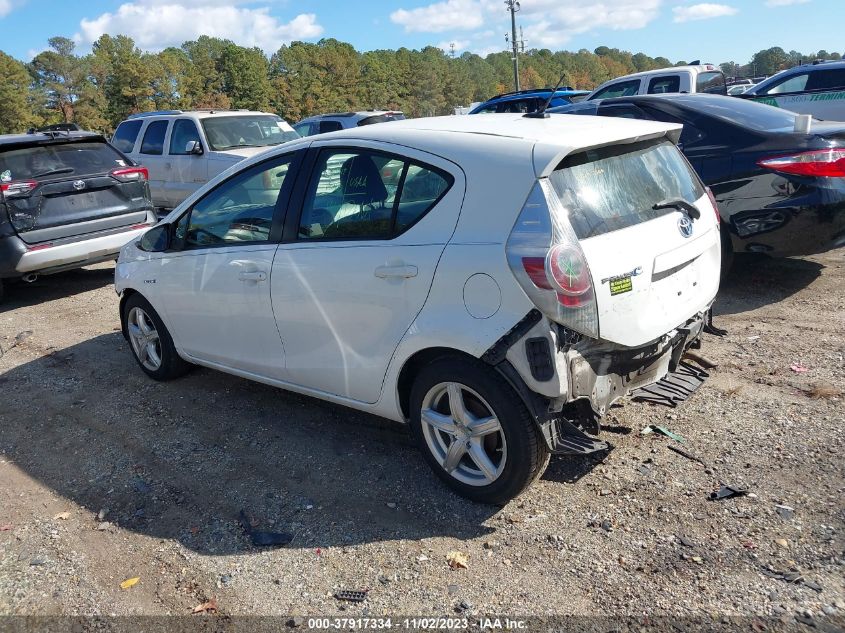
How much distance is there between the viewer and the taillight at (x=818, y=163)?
5.70 meters

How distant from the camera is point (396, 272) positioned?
11.5 feet

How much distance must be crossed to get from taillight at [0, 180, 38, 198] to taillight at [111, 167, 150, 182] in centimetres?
97

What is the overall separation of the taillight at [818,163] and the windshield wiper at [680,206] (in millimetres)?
2593

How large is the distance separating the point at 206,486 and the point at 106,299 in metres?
5.01

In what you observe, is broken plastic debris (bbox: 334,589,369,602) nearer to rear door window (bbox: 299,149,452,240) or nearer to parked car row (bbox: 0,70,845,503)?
parked car row (bbox: 0,70,845,503)

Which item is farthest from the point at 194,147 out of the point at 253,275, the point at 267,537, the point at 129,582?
the point at 129,582

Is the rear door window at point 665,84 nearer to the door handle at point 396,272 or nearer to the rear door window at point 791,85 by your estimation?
the rear door window at point 791,85

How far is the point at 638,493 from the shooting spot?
3533 mm

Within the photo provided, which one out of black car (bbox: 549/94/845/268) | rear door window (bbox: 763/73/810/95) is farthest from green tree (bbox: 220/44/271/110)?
black car (bbox: 549/94/845/268)

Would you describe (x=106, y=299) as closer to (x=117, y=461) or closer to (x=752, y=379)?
(x=117, y=461)

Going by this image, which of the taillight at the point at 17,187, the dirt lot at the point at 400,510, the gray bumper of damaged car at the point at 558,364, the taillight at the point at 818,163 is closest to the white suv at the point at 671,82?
the taillight at the point at 818,163

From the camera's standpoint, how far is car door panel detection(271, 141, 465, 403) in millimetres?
3424

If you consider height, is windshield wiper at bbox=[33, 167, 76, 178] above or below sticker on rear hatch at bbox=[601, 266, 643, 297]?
above

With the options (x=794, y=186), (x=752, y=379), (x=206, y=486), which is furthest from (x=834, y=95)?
(x=206, y=486)
